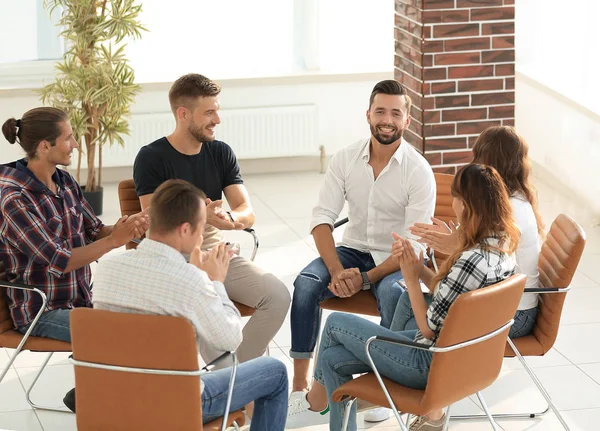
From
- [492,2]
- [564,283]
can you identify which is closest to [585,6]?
[492,2]

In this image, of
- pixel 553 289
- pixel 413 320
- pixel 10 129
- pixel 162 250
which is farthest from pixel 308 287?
pixel 10 129

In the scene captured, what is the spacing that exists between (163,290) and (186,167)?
1.48 metres

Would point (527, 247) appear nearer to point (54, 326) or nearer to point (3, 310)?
point (54, 326)

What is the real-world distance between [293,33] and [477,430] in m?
5.41

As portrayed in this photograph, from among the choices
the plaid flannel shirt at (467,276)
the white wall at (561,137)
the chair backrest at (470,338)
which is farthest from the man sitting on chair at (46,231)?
the white wall at (561,137)

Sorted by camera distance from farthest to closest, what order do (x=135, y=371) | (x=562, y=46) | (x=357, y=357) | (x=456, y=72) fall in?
(x=562, y=46), (x=456, y=72), (x=357, y=357), (x=135, y=371)

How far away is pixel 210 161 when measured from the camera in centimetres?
450

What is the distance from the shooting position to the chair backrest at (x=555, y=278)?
3.70 meters

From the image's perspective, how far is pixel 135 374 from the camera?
2963 millimetres

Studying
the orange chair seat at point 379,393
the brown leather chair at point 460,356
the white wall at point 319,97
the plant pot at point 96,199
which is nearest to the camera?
the brown leather chair at point 460,356

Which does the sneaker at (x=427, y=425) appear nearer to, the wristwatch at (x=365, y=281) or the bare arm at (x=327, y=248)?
the wristwatch at (x=365, y=281)

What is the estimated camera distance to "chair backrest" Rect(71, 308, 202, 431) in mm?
2898

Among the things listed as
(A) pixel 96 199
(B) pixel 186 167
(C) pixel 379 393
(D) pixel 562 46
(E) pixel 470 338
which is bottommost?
(C) pixel 379 393

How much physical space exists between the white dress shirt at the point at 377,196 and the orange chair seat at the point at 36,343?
124 centimetres
